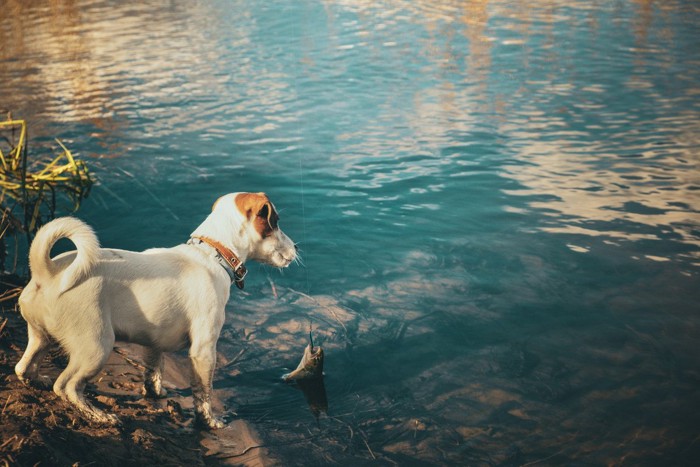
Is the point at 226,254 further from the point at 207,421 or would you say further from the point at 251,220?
the point at 207,421

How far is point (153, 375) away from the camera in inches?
225

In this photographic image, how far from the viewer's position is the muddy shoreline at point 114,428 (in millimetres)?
4461

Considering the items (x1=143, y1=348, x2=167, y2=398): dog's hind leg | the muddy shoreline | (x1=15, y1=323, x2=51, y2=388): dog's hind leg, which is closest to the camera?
the muddy shoreline

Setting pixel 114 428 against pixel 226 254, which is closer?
pixel 114 428

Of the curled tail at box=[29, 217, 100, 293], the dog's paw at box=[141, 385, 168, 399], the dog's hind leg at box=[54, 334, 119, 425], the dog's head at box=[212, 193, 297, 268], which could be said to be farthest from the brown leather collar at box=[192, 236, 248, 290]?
the dog's paw at box=[141, 385, 168, 399]

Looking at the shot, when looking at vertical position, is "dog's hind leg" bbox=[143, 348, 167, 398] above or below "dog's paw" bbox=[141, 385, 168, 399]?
above

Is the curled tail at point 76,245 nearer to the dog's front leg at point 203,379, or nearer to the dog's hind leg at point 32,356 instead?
the dog's hind leg at point 32,356

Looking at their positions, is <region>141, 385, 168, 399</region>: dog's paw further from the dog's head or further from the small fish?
the dog's head

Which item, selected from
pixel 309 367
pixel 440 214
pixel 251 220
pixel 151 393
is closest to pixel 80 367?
pixel 151 393

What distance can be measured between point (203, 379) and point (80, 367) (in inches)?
38.8

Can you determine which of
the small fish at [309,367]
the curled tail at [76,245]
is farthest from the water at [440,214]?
the curled tail at [76,245]

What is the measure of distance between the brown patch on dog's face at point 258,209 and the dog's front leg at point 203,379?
1060mm

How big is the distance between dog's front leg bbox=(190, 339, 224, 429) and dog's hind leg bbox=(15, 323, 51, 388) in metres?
1.15

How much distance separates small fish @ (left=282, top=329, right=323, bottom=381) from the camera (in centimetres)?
618
